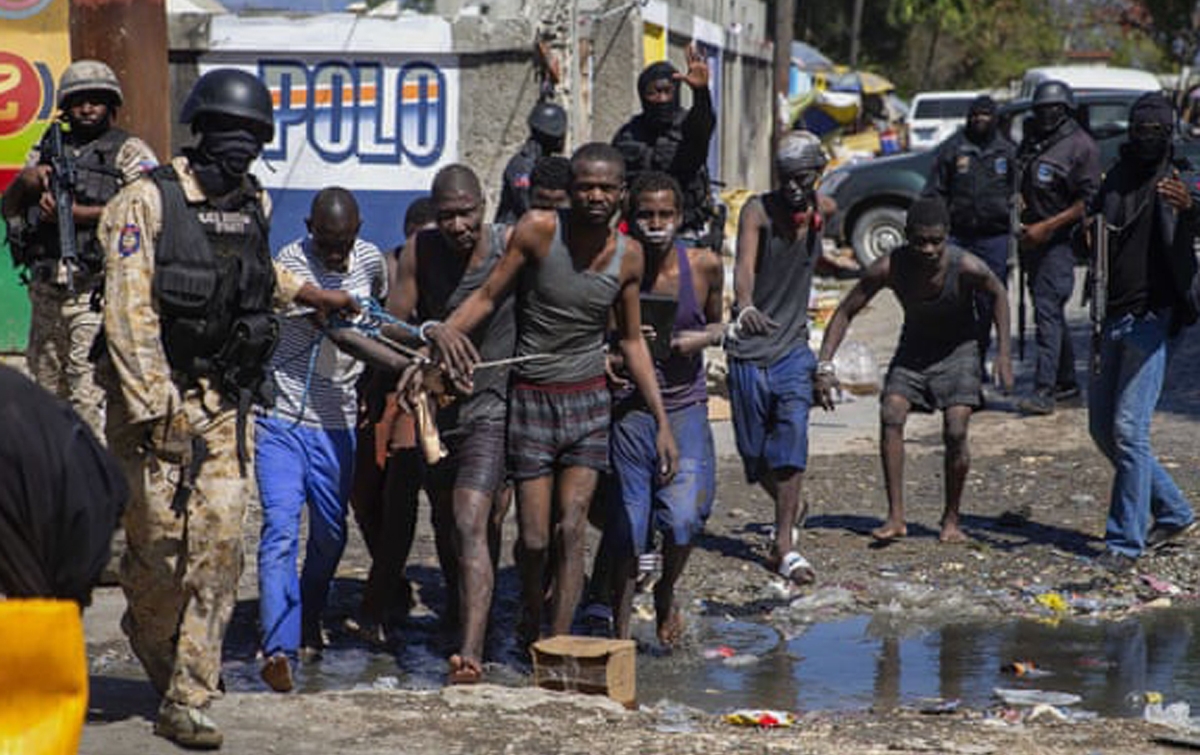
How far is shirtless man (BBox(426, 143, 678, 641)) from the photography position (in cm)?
684

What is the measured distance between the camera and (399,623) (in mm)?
8008

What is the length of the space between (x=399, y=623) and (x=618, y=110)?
805cm

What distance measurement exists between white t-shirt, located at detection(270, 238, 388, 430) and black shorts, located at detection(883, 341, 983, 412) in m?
3.06

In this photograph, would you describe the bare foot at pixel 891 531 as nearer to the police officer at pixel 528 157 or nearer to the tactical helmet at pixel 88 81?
A: the police officer at pixel 528 157

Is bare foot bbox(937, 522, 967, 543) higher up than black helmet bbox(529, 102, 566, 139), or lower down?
lower down

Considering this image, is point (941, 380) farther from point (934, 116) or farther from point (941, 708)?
point (934, 116)

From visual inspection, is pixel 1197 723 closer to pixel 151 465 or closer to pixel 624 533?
pixel 624 533

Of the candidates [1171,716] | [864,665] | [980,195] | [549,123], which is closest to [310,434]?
[864,665]

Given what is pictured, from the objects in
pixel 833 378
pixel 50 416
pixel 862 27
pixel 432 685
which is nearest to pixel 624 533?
pixel 432 685

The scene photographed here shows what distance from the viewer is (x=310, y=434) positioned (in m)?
7.01

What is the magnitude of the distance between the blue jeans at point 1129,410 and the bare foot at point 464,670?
11.4 ft

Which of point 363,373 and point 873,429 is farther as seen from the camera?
point 873,429

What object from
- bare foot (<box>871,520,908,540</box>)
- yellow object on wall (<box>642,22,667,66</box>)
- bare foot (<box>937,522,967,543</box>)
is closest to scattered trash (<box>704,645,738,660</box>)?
bare foot (<box>871,520,908,540</box>)

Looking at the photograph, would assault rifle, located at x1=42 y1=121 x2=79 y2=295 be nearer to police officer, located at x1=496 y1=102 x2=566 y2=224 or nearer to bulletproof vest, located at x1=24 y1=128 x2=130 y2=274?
bulletproof vest, located at x1=24 y1=128 x2=130 y2=274
